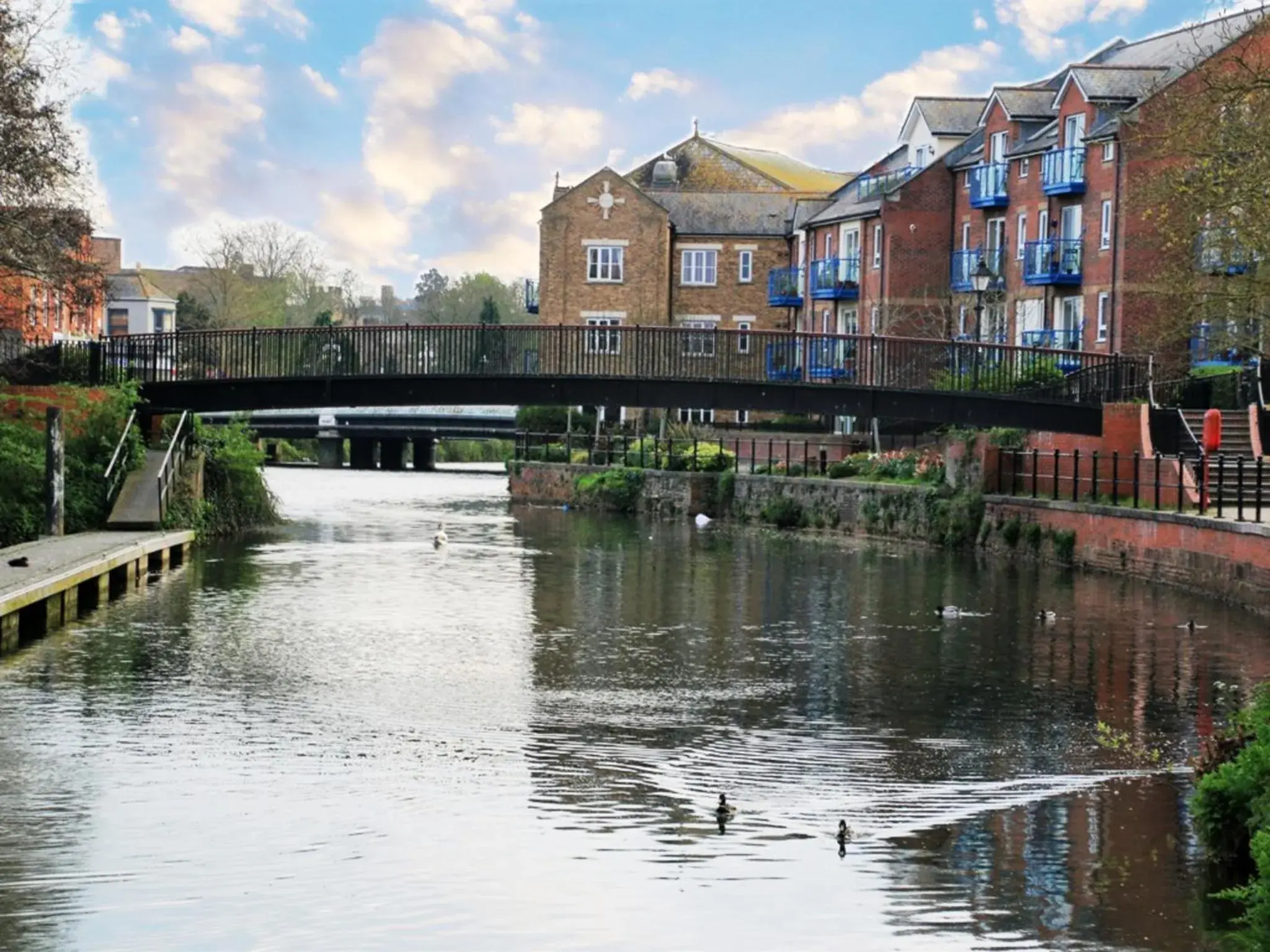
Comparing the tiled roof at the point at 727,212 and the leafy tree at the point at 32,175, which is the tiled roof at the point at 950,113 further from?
the leafy tree at the point at 32,175

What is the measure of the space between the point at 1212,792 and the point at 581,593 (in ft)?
61.7

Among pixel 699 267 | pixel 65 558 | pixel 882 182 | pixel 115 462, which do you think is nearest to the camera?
pixel 65 558

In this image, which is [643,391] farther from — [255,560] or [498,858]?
[498,858]

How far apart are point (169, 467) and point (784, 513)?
1625cm

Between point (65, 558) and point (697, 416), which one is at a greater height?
point (697, 416)

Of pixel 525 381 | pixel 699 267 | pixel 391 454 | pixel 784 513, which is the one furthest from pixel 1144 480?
pixel 391 454

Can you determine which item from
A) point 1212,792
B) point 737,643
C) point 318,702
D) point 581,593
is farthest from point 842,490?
point 1212,792

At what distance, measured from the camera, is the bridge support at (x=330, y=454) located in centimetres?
8806

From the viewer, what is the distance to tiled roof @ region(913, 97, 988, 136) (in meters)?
68.8

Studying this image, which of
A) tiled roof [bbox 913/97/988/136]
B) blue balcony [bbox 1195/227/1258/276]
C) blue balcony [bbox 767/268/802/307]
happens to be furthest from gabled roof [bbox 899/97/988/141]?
blue balcony [bbox 1195/227/1258/276]

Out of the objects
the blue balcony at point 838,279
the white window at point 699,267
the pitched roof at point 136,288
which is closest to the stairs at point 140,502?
the blue balcony at point 838,279

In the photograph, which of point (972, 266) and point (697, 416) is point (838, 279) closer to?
point (697, 416)

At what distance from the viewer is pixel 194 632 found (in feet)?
80.2

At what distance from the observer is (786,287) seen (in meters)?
76.5
